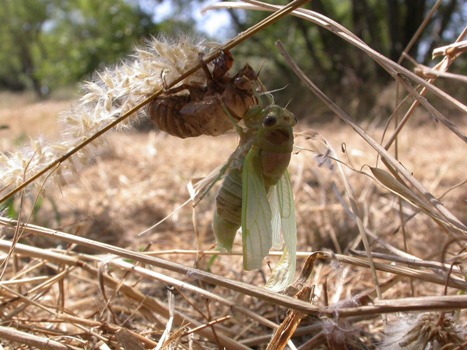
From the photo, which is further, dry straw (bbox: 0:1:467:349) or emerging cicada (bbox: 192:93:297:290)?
emerging cicada (bbox: 192:93:297:290)

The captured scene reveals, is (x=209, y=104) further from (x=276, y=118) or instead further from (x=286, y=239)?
(x=286, y=239)

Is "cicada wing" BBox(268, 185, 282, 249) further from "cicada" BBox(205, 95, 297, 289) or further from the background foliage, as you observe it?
the background foliage

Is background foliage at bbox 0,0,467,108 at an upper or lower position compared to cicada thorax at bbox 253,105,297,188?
lower

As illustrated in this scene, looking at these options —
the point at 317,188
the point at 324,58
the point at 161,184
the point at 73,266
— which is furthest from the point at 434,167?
the point at 324,58

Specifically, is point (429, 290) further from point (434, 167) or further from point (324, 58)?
point (324, 58)

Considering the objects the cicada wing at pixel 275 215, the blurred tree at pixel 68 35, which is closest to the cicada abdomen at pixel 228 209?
the cicada wing at pixel 275 215

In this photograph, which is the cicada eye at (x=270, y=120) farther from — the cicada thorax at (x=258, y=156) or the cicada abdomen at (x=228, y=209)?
the cicada abdomen at (x=228, y=209)

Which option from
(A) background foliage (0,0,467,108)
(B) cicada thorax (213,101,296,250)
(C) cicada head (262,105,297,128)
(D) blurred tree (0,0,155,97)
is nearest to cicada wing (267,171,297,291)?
(B) cicada thorax (213,101,296,250)
